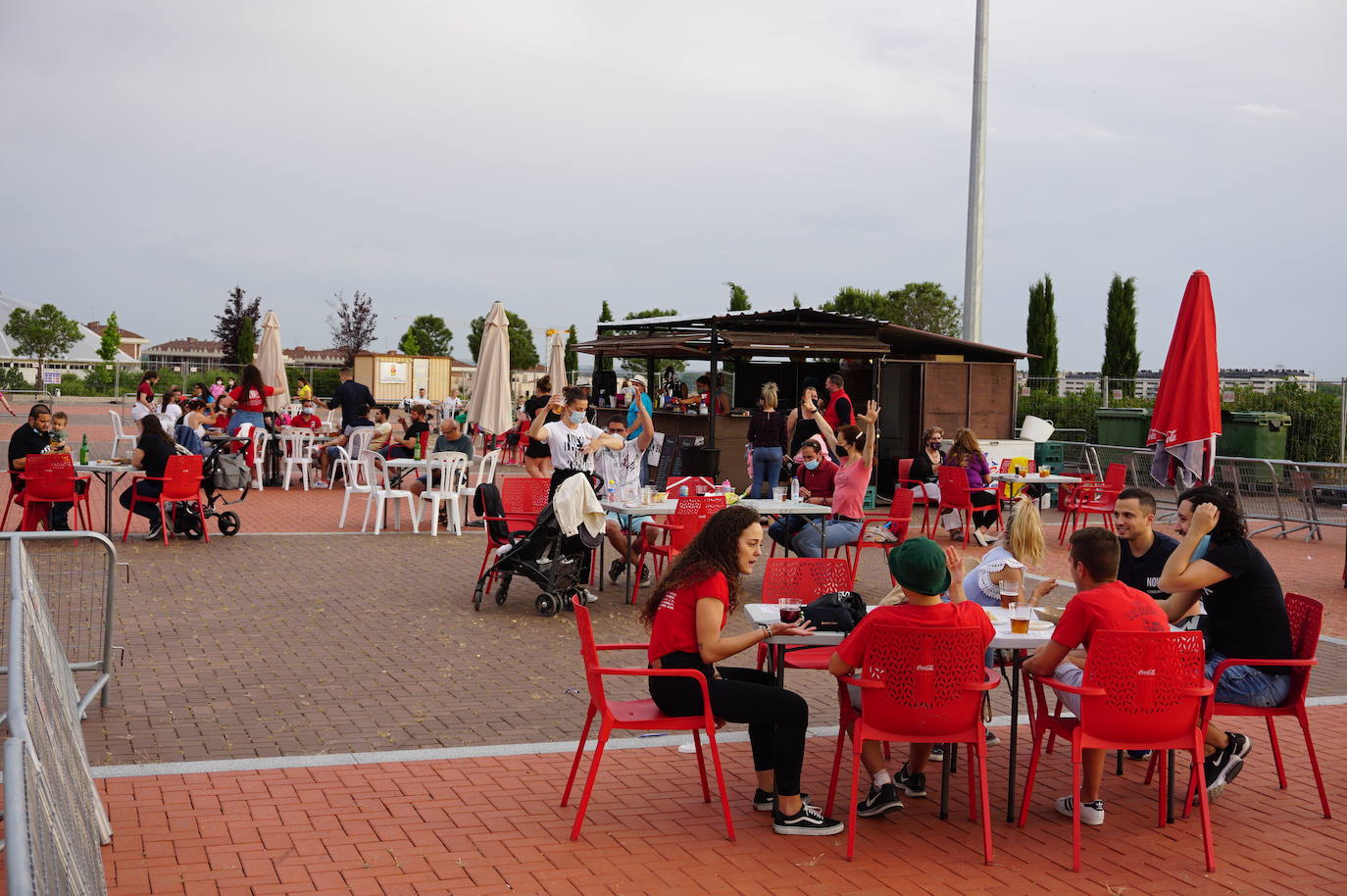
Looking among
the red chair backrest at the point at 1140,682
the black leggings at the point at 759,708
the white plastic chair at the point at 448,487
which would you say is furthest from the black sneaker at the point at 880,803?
the white plastic chair at the point at 448,487

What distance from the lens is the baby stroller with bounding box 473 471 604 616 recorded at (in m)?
9.49

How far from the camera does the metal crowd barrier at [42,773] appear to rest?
2096mm

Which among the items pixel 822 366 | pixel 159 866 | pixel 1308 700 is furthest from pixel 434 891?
pixel 822 366

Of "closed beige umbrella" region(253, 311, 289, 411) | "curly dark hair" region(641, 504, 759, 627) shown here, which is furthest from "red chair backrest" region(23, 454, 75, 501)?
"closed beige umbrella" region(253, 311, 289, 411)

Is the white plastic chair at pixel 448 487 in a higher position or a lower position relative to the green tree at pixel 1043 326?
lower

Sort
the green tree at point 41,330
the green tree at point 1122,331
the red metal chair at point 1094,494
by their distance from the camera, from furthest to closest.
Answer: the green tree at point 41,330
the green tree at point 1122,331
the red metal chair at point 1094,494

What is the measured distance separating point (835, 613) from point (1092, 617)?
1.05 m

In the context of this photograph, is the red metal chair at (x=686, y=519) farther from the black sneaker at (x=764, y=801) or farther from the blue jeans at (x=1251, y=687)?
the blue jeans at (x=1251, y=687)

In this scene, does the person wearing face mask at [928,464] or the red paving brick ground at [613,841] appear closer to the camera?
the red paving brick ground at [613,841]

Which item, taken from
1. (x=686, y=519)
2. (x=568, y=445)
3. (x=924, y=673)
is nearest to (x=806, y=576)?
(x=924, y=673)

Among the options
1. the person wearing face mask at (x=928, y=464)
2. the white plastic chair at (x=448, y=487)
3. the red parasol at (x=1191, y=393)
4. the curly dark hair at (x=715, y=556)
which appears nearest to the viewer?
the curly dark hair at (x=715, y=556)

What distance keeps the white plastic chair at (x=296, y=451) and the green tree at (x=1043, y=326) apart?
2774 cm

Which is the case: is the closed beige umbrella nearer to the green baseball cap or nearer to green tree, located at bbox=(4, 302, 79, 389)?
the green baseball cap

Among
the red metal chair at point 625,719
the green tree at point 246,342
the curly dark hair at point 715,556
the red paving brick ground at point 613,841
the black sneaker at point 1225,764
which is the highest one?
the green tree at point 246,342
